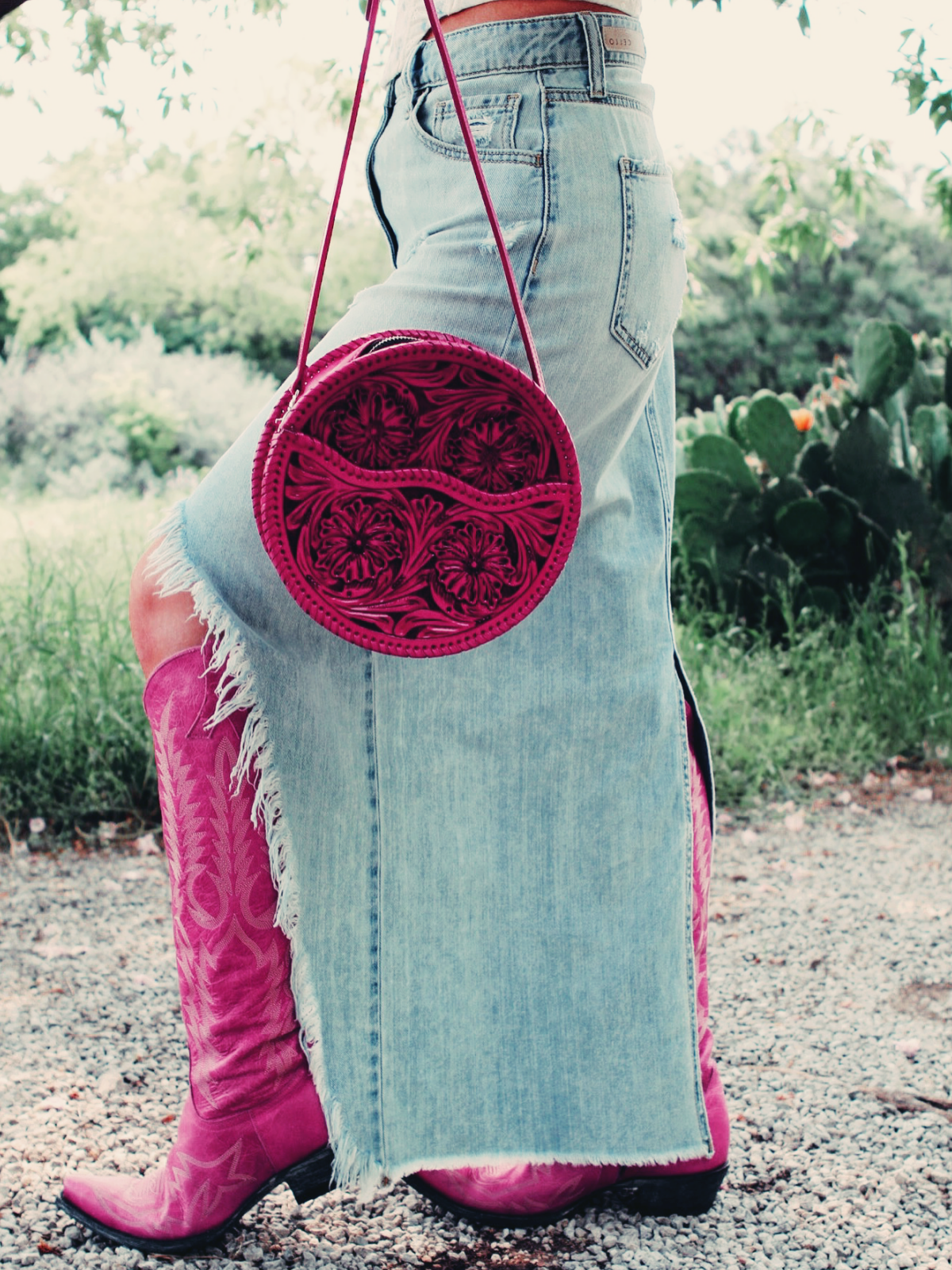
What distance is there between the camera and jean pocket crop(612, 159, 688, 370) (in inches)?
40.9

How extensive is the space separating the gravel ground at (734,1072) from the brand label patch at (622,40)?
1.30 m

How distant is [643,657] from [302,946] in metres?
0.48

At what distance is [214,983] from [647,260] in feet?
2.85

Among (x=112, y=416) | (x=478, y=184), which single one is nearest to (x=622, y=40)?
(x=478, y=184)

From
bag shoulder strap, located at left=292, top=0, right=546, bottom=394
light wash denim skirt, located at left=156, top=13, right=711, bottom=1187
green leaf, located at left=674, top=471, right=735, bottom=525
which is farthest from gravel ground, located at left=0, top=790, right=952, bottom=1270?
green leaf, located at left=674, top=471, right=735, bottom=525

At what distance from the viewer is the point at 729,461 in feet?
13.1

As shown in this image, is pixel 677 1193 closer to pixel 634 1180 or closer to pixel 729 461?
pixel 634 1180

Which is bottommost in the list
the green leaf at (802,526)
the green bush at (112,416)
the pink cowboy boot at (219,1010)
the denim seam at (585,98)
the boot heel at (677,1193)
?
the boot heel at (677,1193)

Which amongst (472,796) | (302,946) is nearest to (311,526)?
(472,796)

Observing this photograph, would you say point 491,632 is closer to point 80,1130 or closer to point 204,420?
point 80,1130

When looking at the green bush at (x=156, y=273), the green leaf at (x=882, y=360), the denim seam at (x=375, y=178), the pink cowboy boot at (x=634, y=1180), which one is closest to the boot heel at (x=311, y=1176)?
the pink cowboy boot at (x=634, y=1180)

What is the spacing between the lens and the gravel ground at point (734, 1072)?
4.13 ft

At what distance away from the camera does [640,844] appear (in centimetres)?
119

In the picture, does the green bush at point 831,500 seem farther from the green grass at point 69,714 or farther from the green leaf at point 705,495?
the green grass at point 69,714
